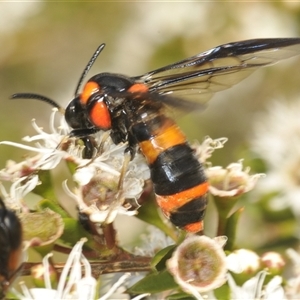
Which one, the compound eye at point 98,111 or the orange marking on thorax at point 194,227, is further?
the compound eye at point 98,111

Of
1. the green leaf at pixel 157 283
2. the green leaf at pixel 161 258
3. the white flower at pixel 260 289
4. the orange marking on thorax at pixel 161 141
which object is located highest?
the orange marking on thorax at pixel 161 141

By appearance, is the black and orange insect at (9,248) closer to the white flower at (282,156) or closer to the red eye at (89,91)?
the red eye at (89,91)

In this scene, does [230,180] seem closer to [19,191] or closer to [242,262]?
[242,262]

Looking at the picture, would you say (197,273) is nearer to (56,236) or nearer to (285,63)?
(56,236)

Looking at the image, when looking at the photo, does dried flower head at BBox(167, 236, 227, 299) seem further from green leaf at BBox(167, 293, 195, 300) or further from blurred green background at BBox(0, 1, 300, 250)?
blurred green background at BBox(0, 1, 300, 250)

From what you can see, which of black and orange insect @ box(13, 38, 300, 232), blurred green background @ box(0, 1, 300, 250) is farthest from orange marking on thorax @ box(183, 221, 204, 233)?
blurred green background @ box(0, 1, 300, 250)

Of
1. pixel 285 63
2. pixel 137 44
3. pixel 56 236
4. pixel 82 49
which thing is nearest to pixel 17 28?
pixel 82 49

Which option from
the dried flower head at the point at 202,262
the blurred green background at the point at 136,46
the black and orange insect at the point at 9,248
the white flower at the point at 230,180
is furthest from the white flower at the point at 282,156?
the black and orange insect at the point at 9,248
